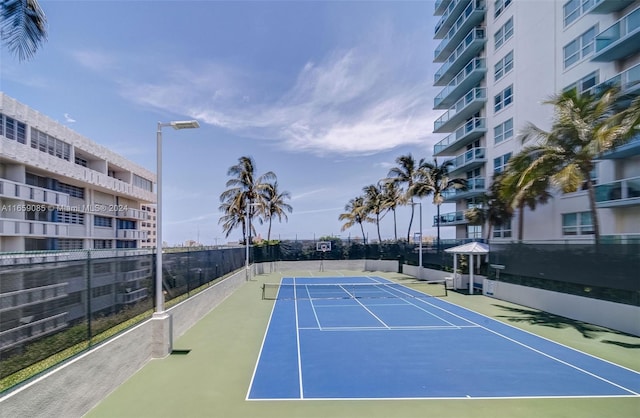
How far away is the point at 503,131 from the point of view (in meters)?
33.7

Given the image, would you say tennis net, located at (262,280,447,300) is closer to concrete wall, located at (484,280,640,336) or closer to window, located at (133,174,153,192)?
concrete wall, located at (484,280,640,336)

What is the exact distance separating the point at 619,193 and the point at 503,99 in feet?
50.9

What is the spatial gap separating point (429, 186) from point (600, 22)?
1845 centimetres

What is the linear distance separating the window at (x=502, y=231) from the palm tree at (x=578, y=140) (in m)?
14.8

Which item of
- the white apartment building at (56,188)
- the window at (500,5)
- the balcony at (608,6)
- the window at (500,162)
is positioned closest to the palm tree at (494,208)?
the window at (500,162)

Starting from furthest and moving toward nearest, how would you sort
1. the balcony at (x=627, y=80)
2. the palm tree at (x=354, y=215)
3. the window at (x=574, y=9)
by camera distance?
the palm tree at (x=354, y=215) < the window at (x=574, y=9) < the balcony at (x=627, y=80)

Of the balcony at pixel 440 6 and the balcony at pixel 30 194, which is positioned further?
the balcony at pixel 440 6

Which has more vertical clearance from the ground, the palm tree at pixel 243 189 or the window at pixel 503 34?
the window at pixel 503 34

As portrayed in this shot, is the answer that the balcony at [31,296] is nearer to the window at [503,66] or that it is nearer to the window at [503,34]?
the window at [503,66]

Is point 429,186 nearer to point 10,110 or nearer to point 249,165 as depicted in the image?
point 249,165

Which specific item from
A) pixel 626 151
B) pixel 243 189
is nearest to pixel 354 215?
pixel 243 189

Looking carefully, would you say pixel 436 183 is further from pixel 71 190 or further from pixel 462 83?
pixel 71 190

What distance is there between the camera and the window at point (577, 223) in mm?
24516

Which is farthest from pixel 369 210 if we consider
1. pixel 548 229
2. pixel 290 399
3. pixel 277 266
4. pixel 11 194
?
pixel 290 399
